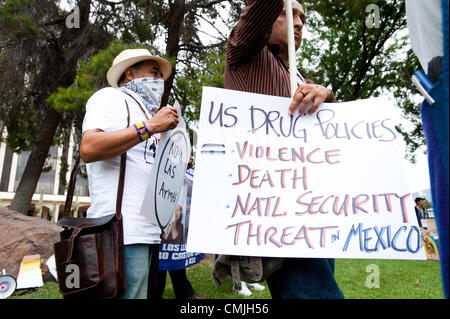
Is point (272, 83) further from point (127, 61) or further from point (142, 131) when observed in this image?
point (127, 61)

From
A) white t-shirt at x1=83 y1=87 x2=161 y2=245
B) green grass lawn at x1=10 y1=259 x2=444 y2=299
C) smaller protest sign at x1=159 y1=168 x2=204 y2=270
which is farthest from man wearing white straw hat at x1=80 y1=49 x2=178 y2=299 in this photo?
green grass lawn at x1=10 y1=259 x2=444 y2=299

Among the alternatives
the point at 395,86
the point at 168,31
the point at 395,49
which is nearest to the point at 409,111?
the point at 395,86

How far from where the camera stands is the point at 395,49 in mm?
11609

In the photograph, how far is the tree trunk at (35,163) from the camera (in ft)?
26.2

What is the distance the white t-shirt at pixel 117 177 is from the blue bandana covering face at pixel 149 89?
0.19 m

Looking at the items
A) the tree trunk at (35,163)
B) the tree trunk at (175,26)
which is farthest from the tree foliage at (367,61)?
the tree trunk at (35,163)

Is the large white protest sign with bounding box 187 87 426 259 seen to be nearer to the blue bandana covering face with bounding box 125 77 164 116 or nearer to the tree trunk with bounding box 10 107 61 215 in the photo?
the blue bandana covering face with bounding box 125 77 164 116

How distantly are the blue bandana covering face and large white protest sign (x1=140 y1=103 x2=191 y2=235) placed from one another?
237 mm

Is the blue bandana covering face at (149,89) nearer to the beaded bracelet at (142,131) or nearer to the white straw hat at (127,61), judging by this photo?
the white straw hat at (127,61)

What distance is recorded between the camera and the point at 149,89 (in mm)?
1808

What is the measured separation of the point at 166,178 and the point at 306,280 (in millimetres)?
772

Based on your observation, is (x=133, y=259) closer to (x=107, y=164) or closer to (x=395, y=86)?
(x=107, y=164)

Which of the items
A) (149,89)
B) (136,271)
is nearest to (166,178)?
(136,271)

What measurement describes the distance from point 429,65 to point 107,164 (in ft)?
4.26
